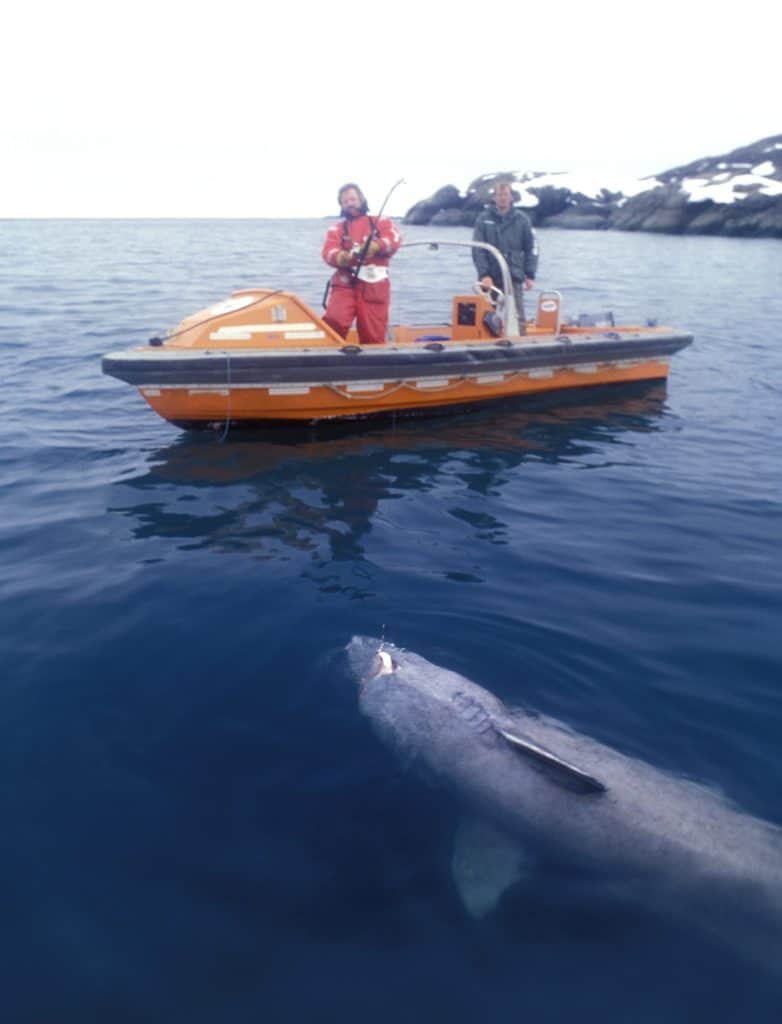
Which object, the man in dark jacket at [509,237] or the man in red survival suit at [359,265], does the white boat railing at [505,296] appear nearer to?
the man in dark jacket at [509,237]

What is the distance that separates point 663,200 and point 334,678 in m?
73.5

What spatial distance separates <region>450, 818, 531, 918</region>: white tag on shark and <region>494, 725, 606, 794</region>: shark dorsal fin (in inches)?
15.2

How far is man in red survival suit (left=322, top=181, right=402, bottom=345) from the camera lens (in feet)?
31.7

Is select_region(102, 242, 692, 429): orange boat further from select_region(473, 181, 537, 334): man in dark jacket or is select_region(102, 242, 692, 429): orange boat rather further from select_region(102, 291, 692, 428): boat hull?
select_region(473, 181, 537, 334): man in dark jacket

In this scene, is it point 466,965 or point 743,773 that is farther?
point 743,773

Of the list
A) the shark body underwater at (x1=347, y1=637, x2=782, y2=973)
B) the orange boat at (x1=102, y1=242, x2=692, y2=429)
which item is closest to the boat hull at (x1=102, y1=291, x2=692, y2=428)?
the orange boat at (x1=102, y1=242, x2=692, y2=429)

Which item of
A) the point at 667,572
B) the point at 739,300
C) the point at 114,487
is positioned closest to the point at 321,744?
the point at 667,572

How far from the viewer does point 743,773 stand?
436cm

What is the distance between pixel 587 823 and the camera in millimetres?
3861

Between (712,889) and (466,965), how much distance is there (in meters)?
1.15

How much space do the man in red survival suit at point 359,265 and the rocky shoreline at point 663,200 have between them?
48836 millimetres

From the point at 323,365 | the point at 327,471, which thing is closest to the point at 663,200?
the point at 323,365

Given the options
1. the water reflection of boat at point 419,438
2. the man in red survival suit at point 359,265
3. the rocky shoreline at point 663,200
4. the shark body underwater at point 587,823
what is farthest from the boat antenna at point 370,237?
the rocky shoreline at point 663,200

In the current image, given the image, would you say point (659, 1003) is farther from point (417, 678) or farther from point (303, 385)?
point (303, 385)
